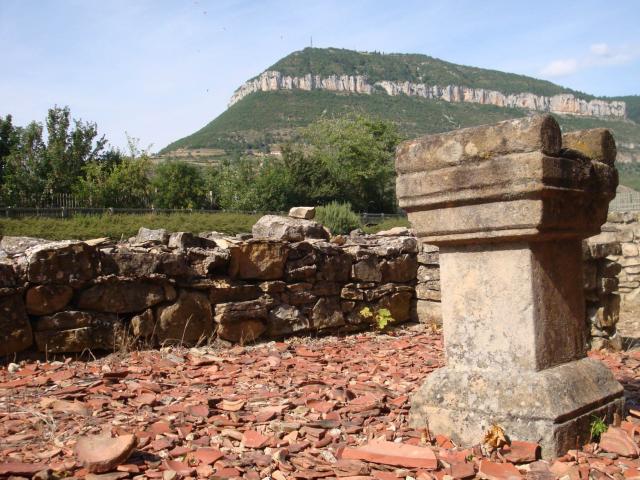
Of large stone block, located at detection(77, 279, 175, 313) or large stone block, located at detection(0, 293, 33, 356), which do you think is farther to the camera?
large stone block, located at detection(77, 279, 175, 313)

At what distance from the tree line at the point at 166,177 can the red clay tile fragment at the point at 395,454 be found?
2627 centimetres

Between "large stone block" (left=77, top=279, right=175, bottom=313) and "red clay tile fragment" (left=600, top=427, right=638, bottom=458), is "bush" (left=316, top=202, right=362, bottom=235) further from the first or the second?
"red clay tile fragment" (left=600, top=427, right=638, bottom=458)

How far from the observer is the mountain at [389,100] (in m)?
74.2

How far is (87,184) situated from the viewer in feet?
96.1

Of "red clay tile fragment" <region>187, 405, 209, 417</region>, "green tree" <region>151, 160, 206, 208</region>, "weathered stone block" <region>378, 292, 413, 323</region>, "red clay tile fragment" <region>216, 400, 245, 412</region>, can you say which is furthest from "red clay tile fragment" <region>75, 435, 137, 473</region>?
"green tree" <region>151, 160, 206, 208</region>

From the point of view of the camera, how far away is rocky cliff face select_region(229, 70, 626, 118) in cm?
8975

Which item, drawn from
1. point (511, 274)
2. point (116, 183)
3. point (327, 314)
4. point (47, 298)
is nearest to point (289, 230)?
point (327, 314)

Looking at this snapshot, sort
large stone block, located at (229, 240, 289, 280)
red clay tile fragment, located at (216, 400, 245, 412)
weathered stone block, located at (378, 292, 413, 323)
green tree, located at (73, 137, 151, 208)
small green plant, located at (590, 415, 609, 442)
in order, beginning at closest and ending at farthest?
small green plant, located at (590, 415, 609, 442) < red clay tile fragment, located at (216, 400, 245, 412) < large stone block, located at (229, 240, 289, 280) < weathered stone block, located at (378, 292, 413, 323) < green tree, located at (73, 137, 151, 208)

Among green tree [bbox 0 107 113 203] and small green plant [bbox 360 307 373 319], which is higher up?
green tree [bbox 0 107 113 203]

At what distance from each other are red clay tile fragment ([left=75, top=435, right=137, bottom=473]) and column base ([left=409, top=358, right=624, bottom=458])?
1.33 meters

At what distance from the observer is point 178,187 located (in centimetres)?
3372

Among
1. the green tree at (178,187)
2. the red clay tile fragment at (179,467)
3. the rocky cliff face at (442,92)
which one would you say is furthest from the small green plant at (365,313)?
the rocky cliff face at (442,92)

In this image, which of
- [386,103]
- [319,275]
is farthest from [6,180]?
[386,103]

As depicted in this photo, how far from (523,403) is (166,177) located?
110ft
